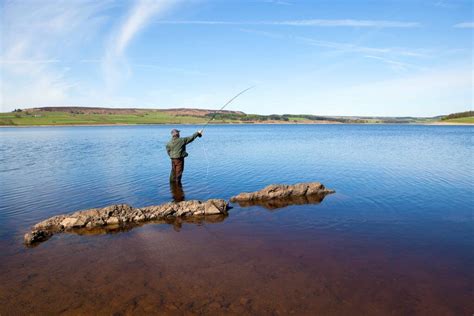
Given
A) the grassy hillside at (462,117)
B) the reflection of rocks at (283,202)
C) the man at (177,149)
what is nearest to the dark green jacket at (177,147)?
the man at (177,149)

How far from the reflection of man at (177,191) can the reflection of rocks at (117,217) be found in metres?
2.28

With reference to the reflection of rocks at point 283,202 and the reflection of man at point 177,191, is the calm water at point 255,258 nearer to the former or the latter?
the reflection of man at point 177,191

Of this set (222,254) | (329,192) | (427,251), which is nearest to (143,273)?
(222,254)

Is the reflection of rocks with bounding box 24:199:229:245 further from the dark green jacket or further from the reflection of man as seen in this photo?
the dark green jacket

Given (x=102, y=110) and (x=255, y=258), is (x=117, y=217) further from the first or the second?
(x=102, y=110)

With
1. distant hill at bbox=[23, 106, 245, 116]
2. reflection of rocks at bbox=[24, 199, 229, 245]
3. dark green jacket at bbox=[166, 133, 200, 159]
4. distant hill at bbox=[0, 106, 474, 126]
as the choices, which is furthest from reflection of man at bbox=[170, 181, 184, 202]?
distant hill at bbox=[23, 106, 245, 116]

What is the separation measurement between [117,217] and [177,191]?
4855 millimetres

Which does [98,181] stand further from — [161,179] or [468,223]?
[468,223]

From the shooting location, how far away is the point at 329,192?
15.5 meters

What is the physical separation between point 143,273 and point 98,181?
40.6 feet

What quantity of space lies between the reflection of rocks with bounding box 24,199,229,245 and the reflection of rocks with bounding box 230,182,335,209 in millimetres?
1442

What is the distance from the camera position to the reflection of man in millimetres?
14634

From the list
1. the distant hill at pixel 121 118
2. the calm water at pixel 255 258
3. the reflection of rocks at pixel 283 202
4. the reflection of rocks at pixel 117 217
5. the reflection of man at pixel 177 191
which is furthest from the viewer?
the distant hill at pixel 121 118

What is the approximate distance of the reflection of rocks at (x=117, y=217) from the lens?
409 inches
